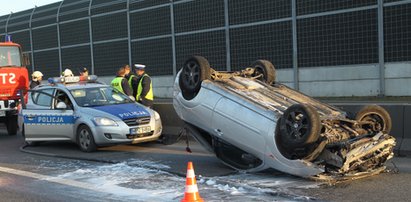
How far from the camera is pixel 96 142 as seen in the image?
412 inches

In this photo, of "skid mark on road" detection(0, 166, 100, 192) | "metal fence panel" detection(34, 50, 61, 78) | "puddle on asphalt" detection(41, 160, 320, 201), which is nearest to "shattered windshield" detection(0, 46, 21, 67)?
"skid mark on road" detection(0, 166, 100, 192)

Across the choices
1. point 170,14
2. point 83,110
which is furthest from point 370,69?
point 83,110

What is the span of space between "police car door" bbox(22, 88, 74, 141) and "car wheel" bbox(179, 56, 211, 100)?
3.85 m

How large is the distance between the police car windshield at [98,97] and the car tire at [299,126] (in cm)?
560

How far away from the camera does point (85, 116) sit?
34.9 feet

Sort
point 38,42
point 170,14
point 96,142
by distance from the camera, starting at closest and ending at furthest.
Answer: point 96,142 → point 170,14 → point 38,42

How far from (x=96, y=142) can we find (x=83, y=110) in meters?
0.83

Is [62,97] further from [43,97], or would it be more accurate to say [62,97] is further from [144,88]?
[144,88]

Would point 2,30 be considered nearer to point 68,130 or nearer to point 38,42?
point 38,42

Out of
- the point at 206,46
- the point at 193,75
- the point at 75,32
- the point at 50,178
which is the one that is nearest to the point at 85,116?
the point at 50,178

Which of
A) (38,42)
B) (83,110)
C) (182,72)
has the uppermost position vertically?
(38,42)

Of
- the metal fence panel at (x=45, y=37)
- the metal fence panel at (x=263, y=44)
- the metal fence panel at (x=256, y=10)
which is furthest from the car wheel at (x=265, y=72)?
the metal fence panel at (x=45, y=37)

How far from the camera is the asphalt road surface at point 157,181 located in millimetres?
6254

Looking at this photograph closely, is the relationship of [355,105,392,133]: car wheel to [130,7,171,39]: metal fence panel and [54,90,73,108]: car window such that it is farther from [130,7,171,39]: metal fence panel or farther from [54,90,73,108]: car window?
[130,7,171,39]: metal fence panel
